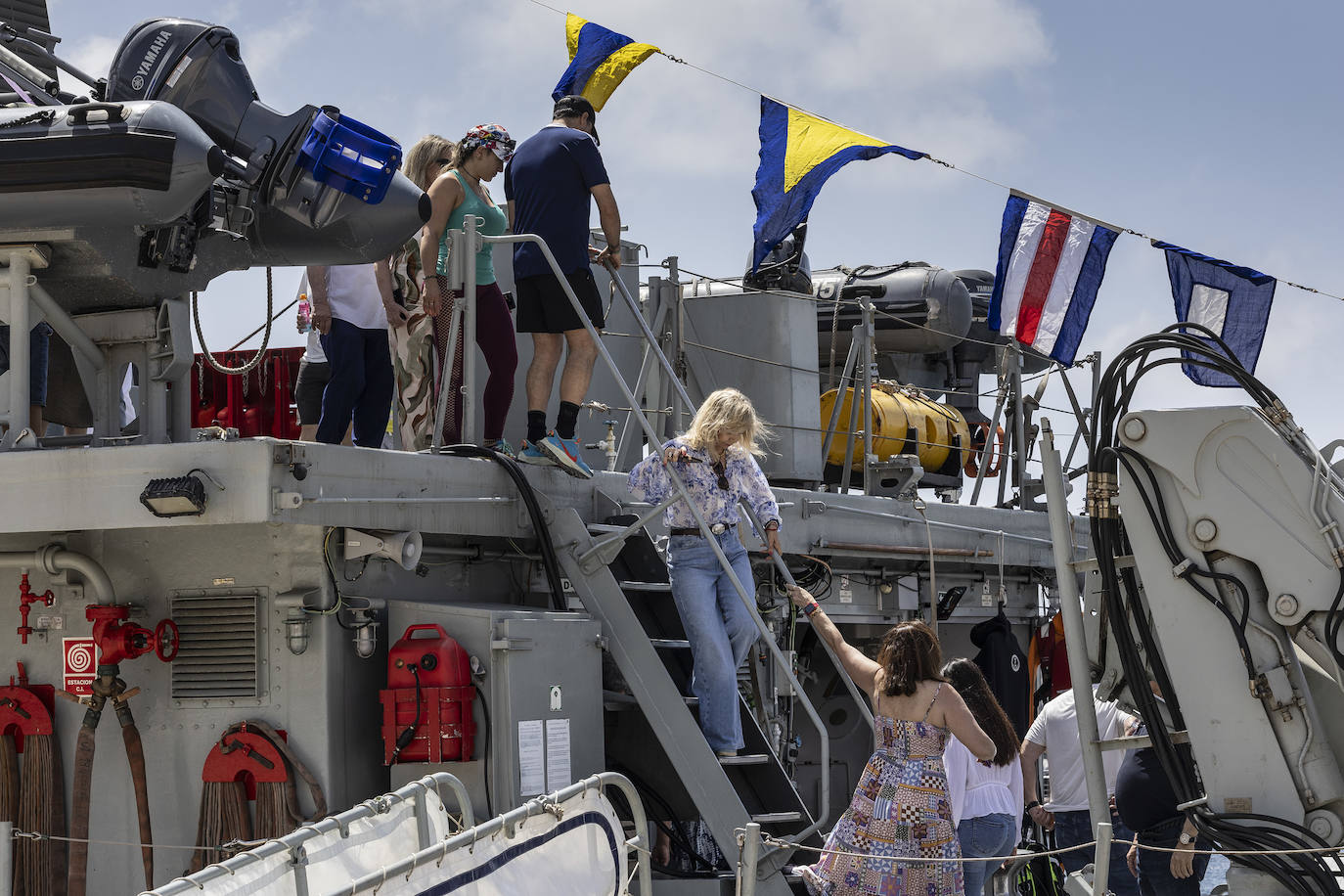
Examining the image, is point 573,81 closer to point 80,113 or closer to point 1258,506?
point 80,113

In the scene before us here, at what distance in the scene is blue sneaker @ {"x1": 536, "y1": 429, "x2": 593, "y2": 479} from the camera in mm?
6727

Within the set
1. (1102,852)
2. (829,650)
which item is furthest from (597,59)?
(1102,852)

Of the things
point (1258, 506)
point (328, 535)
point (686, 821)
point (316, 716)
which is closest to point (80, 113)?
point (328, 535)

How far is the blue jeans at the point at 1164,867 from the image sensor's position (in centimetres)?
591

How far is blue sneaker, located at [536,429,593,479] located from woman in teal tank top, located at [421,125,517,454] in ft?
1.02

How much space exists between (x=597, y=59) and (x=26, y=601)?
488 cm

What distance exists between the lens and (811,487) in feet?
34.2

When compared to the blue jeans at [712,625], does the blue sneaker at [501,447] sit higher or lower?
higher

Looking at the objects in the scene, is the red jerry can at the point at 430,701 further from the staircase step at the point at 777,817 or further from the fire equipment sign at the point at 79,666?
the staircase step at the point at 777,817

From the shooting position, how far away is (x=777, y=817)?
247 inches

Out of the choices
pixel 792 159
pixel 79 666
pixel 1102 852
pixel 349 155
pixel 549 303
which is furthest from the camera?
pixel 792 159

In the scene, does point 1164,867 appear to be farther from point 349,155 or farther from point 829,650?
point 349,155

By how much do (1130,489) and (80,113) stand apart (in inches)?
152

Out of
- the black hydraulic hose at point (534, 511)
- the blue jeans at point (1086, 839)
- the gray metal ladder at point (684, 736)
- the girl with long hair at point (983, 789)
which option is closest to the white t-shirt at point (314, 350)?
Answer: the black hydraulic hose at point (534, 511)
